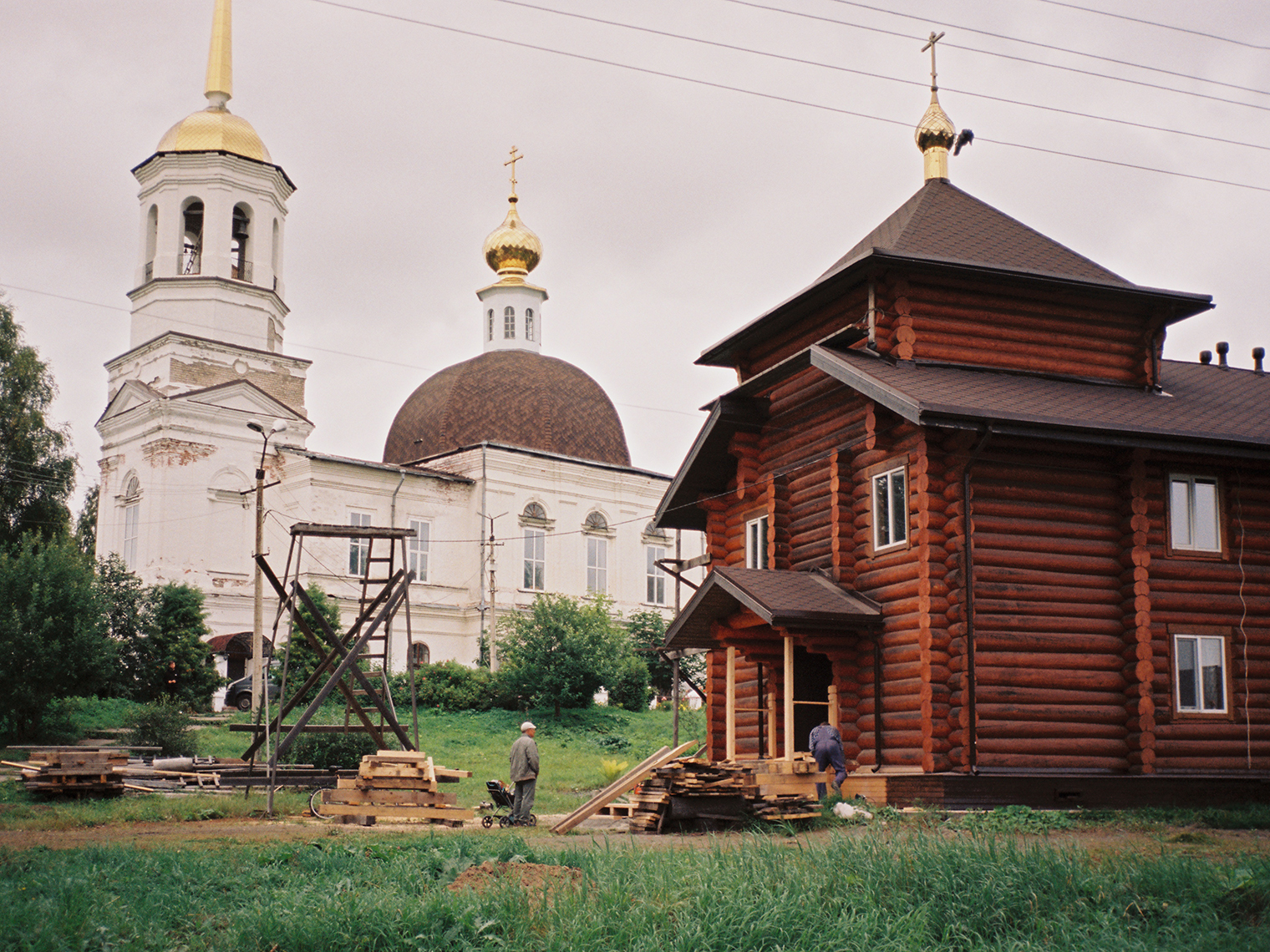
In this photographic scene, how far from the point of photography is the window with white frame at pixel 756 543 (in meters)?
21.2

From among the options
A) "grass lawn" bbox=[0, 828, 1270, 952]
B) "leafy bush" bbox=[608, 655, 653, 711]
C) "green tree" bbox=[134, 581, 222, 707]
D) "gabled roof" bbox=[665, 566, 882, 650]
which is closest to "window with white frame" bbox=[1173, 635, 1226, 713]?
"gabled roof" bbox=[665, 566, 882, 650]

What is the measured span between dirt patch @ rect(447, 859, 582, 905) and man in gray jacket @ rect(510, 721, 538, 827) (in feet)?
20.3

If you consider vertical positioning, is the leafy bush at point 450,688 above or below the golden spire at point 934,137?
below

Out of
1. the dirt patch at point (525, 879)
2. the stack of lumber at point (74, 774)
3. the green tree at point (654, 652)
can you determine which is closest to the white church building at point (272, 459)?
the green tree at point (654, 652)

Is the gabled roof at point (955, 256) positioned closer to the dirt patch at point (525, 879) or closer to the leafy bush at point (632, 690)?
the dirt patch at point (525, 879)

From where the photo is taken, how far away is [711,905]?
8773 millimetres

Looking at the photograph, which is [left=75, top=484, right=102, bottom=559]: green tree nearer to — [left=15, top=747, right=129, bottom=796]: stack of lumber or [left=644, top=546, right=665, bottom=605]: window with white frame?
[left=644, top=546, right=665, bottom=605]: window with white frame

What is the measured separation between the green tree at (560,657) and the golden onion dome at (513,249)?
21.4 metres

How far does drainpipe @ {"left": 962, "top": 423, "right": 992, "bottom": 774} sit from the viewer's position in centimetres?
1617

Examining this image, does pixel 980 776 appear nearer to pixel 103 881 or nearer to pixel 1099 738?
pixel 1099 738

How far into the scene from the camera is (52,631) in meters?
28.3

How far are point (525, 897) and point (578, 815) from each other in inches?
271

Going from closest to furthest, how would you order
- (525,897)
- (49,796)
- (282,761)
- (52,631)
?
1. (525,897)
2. (49,796)
3. (282,761)
4. (52,631)

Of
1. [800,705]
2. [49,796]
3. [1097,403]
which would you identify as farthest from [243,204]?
[1097,403]
